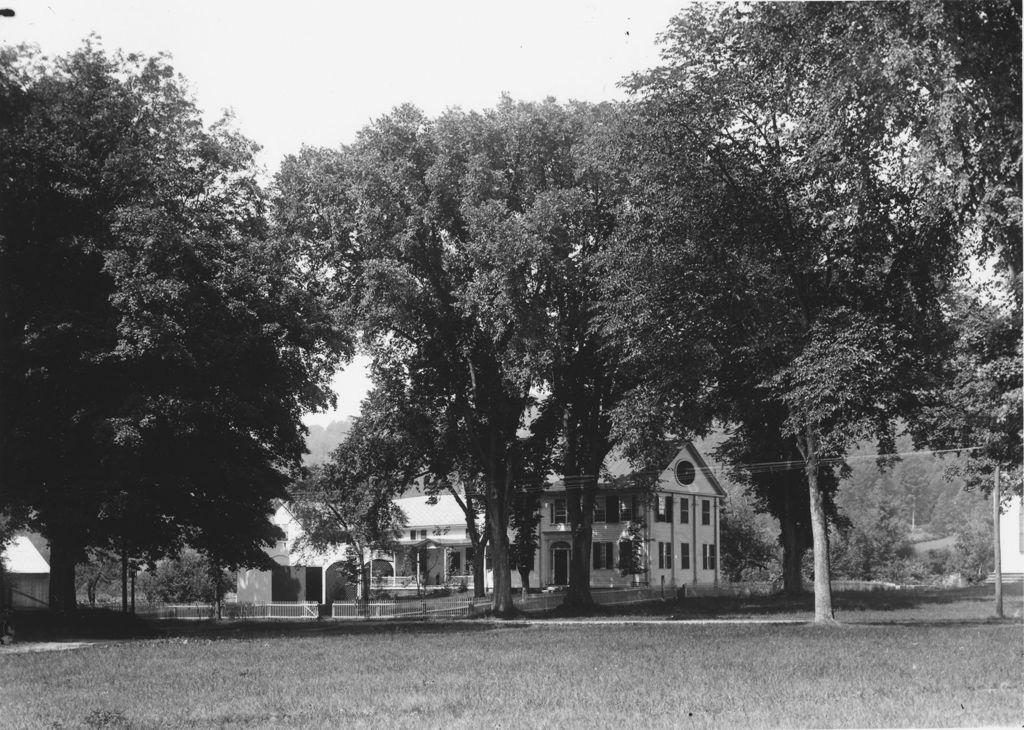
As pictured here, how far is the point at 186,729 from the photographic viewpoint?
11.7 metres

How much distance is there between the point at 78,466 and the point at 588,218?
18.8 meters

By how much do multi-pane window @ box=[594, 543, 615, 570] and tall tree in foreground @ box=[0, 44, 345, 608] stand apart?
37206 millimetres

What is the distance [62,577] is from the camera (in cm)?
3288

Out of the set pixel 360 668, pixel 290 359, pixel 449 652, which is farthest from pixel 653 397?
pixel 360 668

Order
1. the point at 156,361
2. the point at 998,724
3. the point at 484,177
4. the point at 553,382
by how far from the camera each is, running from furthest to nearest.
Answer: the point at 553,382, the point at 484,177, the point at 156,361, the point at 998,724

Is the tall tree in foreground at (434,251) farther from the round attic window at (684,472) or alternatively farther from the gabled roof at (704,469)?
the gabled roof at (704,469)

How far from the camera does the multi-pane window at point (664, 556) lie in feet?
223

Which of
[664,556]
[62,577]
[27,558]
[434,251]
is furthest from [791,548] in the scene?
[27,558]

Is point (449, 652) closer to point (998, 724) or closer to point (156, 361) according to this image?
point (998, 724)

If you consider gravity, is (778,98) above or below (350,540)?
above

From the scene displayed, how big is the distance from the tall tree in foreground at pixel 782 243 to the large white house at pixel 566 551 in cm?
3306

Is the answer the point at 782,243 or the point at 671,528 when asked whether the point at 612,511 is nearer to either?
the point at 671,528

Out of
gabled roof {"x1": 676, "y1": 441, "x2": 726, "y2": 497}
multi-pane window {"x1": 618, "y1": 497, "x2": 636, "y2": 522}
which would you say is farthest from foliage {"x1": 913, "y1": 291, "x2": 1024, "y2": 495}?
gabled roof {"x1": 676, "y1": 441, "x2": 726, "y2": 497}

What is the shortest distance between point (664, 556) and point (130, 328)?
1858 inches
